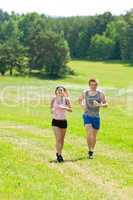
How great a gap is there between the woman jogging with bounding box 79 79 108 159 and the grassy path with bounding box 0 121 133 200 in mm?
715

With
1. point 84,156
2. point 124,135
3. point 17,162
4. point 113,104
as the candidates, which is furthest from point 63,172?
point 113,104

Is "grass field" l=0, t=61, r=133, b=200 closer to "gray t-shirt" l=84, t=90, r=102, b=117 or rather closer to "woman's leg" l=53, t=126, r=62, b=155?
"woman's leg" l=53, t=126, r=62, b=155

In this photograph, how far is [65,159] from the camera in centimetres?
1717

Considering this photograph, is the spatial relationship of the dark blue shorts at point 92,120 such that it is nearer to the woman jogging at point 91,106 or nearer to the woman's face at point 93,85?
the woman jogging at point 91,106

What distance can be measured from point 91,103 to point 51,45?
361 feet

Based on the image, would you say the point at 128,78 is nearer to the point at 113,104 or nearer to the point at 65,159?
the point at 113,104

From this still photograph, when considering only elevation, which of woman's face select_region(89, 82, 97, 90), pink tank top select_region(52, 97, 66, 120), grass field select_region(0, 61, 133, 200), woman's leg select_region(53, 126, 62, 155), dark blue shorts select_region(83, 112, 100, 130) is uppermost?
woman's face select_region(89, 82, 97, 90)

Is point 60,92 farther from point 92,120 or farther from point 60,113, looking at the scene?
point 92,120

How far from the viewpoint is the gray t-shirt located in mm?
17672

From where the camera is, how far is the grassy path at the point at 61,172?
12.6 metres

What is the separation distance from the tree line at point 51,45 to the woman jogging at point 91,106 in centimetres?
9925

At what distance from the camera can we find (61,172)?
15000mm

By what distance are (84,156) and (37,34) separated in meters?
117

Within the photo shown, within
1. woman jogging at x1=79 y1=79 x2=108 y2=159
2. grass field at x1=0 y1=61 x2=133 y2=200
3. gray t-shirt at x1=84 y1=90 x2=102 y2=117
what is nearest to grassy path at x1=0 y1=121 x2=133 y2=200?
grass field at x1=0 y1=61 x2=133 y2=200
